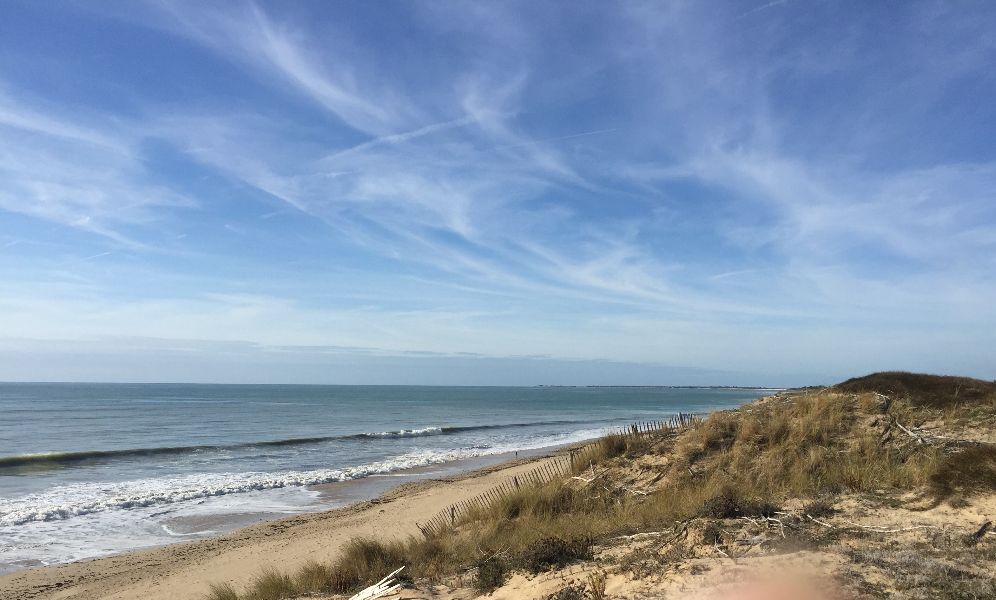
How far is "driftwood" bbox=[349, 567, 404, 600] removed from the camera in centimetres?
678

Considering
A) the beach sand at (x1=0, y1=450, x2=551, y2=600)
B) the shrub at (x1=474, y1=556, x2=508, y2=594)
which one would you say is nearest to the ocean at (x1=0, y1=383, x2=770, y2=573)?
the beach sand at (x1=0, y1=450, x2=551, y2=600)

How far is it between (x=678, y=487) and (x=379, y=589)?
588 cm

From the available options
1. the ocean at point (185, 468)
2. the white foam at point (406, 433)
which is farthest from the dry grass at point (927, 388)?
the white foam at point (406, 433)

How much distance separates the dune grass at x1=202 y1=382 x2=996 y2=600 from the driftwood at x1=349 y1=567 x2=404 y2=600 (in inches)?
18.6

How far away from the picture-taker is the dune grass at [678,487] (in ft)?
25.1

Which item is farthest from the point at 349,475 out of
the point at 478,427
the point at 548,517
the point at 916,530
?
the point at 478,427

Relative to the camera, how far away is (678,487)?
10.7m

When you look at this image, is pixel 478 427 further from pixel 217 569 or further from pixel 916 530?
pixel 916 530

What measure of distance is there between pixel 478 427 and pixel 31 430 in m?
30.7

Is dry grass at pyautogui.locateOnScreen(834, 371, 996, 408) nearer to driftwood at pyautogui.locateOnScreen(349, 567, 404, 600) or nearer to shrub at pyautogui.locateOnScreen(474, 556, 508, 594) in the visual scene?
shrub at pyautogui.locateOnScreen(474, 556, 508, 594)

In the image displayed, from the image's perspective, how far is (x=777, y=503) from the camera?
319 inches

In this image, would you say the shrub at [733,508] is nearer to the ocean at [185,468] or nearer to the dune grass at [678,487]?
the dune grass at [678,487]

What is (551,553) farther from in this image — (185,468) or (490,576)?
(185,468)

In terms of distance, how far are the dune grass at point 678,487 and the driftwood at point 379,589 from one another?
18.6 inches
